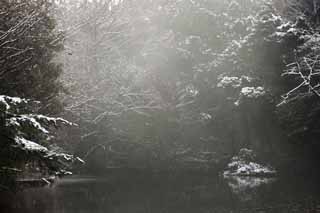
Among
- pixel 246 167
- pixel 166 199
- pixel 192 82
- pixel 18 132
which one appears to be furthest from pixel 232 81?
pixel 18 132

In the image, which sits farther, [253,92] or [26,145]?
[253,92]

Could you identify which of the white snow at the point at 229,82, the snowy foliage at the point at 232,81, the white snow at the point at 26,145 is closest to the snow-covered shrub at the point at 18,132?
the white snow at the point at 26,145

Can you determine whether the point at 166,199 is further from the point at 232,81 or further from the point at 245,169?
the point at 232,81

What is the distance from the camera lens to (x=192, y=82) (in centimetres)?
2942

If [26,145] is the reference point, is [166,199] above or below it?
below

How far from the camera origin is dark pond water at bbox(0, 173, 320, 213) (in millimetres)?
12344

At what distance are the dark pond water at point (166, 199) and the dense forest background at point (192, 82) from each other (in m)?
5.75

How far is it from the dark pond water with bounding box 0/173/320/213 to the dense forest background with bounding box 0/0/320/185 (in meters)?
5.75

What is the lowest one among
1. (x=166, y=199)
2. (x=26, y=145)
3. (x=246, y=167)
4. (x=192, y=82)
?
(x=166, y=199)

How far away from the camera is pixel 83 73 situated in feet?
90.7

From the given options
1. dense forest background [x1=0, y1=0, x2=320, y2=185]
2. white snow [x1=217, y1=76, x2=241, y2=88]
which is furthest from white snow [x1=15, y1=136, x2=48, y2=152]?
white snow [x1=217, y1=76, x2=241, y2=88]

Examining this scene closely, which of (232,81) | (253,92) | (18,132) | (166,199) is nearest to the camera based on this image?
(18,132)

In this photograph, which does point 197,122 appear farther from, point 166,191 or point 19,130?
point 19,130

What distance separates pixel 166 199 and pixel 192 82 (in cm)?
1549
